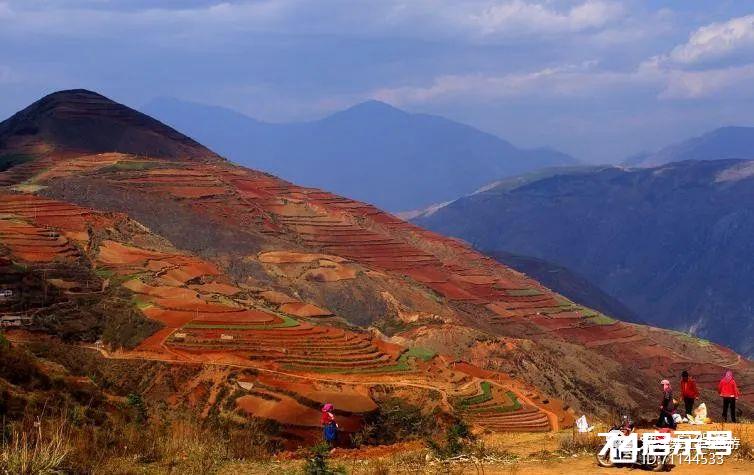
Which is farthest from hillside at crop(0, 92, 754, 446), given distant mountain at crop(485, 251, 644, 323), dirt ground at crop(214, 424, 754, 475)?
distant mountain at crop(485, 251, 644, 323)

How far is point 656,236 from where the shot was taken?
170 metres

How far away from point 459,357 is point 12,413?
103 feet

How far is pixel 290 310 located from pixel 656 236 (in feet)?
491

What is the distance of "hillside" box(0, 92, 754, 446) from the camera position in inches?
1018

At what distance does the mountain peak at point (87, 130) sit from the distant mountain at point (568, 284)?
55133 mm

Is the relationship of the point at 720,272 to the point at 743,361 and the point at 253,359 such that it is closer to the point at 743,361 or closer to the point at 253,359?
the point at 743,361

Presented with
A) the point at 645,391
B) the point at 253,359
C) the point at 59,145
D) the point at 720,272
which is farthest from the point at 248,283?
the point at 720,272

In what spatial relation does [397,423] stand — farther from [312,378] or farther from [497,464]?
[497,464]

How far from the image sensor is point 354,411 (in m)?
23.2

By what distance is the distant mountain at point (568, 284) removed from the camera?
109 meters

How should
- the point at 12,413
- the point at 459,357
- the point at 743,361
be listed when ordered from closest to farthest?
the point at 12,413 → the point at 459,357 → the point at 743,361

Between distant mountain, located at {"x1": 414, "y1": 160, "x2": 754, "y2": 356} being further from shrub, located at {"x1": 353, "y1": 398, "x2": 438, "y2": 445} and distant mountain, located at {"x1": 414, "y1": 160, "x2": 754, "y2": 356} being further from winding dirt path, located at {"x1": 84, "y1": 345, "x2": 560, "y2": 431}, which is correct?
shrub, located at {"x1": 353, "y1": 398, "x2": 438, "y2": 445}

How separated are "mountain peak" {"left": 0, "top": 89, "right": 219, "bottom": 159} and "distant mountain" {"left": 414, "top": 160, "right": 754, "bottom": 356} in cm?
9166

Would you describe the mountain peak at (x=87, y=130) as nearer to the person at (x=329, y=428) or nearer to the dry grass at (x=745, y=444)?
the person at (x=329, y=428)
